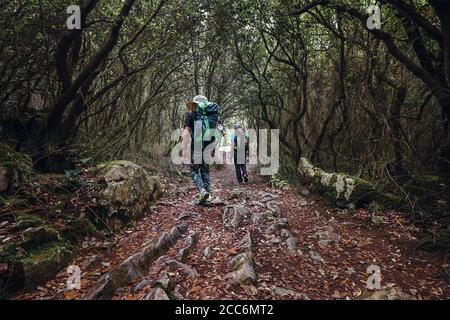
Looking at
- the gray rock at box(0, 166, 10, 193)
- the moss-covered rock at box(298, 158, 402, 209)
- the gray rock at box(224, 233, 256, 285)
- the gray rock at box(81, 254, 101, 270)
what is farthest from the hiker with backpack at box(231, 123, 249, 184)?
the gray rock at box(0, 166, 10, 193)

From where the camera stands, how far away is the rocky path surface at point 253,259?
124 inches

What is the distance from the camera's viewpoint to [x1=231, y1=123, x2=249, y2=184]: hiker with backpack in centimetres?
1095

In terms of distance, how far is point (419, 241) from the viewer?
434 cm

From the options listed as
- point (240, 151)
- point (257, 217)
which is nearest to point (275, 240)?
point (257, 217)

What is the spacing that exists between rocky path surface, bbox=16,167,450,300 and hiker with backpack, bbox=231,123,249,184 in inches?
199

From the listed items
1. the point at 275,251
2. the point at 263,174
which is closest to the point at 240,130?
the point at 263,174

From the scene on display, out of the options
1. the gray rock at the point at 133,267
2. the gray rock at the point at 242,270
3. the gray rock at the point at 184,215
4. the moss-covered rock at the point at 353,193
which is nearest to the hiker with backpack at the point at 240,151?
the moss-covered rock at the point at 353,193

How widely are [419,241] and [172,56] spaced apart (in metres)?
9.42

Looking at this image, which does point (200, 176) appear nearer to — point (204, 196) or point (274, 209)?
point (204, 196)

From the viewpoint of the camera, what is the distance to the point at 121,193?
5168mm

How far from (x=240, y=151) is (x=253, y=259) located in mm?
7302

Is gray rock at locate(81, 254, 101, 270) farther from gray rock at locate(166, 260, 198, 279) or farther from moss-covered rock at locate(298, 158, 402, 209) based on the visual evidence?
moss-covered rock at locate(298, 158, 402, 209)

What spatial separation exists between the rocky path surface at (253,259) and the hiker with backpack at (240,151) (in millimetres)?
5062

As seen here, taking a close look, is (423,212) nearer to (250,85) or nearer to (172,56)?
(172,56)
